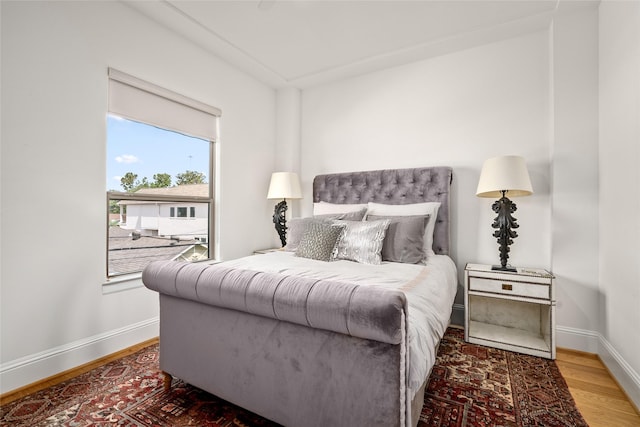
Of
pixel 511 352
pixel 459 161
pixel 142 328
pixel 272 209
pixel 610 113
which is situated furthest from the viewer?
pixel 272 209

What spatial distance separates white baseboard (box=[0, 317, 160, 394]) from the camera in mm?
1819

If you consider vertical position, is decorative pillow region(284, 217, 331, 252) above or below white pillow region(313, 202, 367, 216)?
below

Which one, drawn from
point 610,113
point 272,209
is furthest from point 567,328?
point 272,209

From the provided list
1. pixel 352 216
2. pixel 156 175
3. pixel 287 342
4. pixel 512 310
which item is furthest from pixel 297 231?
pixel 512 310

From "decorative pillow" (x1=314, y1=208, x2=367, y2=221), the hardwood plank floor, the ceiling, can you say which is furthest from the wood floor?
the ceiling

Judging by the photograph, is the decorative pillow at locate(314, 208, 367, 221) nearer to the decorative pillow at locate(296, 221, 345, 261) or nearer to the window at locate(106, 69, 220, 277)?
the decorative pillow at locate(296, 221, 345, 261)

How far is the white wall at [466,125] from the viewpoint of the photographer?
2.66m

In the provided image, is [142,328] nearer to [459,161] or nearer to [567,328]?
[459,161]

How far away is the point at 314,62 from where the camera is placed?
130 inches

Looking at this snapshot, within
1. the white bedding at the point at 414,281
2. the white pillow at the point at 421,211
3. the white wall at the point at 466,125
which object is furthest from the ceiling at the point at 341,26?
Result: the white bedding at the point at 414,281

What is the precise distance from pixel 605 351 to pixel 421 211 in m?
1.59

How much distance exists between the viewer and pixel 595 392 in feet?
5.93

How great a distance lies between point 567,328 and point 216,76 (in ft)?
12.8

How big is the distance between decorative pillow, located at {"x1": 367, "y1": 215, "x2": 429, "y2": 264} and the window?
1.87 meters
